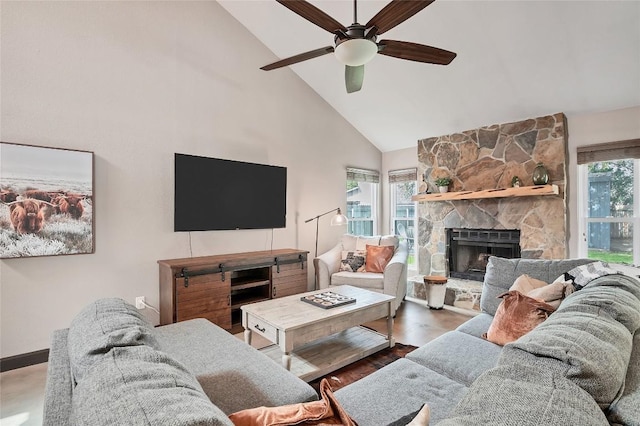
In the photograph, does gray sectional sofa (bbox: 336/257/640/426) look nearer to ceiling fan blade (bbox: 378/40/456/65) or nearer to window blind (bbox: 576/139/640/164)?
ceiling fan blade (bbox: 378/40/456/65)

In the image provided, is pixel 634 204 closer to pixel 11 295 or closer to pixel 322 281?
pixel 322 281

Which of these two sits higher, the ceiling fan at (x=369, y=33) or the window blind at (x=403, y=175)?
the ceiling fan at (x=369, y=33)

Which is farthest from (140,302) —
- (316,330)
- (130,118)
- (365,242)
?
(365,242)

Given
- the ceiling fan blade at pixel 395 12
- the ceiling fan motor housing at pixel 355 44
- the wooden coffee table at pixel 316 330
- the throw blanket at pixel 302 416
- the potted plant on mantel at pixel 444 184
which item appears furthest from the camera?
the potted plant on mantel at pixel 444 184

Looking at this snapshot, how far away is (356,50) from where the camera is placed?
6.33 ft

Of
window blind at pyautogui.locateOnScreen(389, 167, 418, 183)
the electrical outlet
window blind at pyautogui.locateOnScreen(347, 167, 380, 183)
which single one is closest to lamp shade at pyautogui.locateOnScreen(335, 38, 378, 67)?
the electrical outlet

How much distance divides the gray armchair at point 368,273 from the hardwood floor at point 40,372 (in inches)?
9.4

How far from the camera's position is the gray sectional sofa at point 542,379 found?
666mm

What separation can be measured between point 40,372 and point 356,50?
11.1 feet

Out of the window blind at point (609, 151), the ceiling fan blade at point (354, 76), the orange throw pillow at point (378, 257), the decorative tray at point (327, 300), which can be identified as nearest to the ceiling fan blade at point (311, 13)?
the ceiling fan blade at point (354, 76)

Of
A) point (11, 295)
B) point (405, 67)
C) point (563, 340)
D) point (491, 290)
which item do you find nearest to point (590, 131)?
point (405, 67)

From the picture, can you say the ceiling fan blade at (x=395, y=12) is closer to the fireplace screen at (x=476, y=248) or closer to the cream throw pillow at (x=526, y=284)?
the cream throw pillow at (x=526, y=284)

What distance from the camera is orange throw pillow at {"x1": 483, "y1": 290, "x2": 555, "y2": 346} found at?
1771 millimetres

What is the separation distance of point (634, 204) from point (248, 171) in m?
4.27
